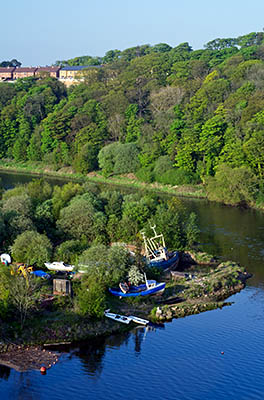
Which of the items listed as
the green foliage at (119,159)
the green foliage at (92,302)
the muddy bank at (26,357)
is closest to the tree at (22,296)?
the muddy bank at (26,357)

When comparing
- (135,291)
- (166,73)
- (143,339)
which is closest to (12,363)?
(143,339)

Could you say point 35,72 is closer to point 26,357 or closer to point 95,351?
point 95,351

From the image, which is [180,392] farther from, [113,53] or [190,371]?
[113,53]

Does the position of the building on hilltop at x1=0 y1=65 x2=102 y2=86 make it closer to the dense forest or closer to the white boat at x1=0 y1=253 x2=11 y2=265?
the dense forest

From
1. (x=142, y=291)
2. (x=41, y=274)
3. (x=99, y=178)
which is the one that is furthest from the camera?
(x=99, y=178)

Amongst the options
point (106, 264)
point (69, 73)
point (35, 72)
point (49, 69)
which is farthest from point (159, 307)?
point (35, 72)

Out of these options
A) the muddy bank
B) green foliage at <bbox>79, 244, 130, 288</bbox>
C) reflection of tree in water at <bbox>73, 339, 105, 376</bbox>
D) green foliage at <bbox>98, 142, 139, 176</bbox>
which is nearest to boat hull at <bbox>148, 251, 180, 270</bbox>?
green foliage at <bbox>79, 244, 130, 288</bbox>

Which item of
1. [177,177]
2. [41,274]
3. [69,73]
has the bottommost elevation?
[41,274]
